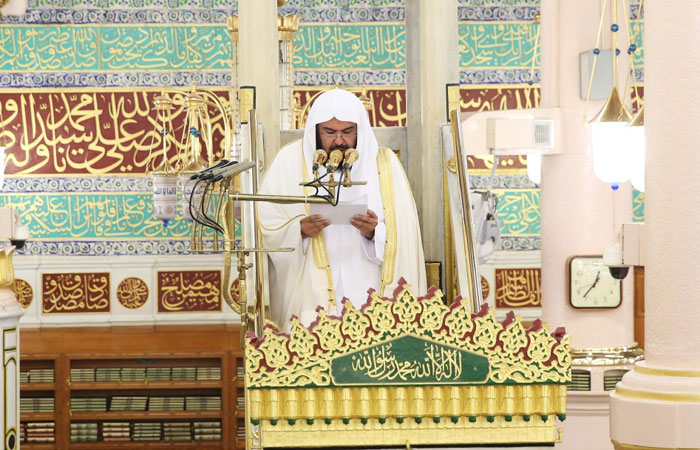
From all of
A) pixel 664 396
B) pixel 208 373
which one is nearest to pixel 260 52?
pixel 664 396

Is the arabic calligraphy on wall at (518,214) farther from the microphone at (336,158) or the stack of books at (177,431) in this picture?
the microphone at (336,158)

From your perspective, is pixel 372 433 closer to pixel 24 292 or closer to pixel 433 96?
pixel 433 96

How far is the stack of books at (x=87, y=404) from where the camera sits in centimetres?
770

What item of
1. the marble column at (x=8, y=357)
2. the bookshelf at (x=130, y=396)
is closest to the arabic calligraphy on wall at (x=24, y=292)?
the bookshelf at (x=130, y=396)

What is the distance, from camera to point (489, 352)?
3107mm

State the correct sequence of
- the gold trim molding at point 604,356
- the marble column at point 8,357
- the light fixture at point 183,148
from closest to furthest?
the marble column at point 8,357 → the gold trim molding at point 604,356 → the light fixture at point 183,148

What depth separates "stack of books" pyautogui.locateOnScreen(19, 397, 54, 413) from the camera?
7691 mm

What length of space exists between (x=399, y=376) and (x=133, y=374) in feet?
16.0

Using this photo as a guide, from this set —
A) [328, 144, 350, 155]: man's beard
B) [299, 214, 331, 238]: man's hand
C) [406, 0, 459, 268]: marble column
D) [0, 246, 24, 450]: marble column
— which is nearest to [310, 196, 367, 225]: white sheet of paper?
[299, 214, 331, 238]: man's hand

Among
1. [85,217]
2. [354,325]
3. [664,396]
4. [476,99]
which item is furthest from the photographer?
[476,99]

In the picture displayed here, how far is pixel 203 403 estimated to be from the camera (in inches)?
304

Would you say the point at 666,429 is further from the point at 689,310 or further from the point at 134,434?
the point at 134,434

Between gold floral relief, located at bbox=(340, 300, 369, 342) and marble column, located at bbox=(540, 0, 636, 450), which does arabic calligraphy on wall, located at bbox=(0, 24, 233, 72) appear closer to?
marble column, located at bbox=(540, 0, 636, 450)

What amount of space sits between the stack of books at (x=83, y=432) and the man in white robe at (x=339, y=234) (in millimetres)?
3468
